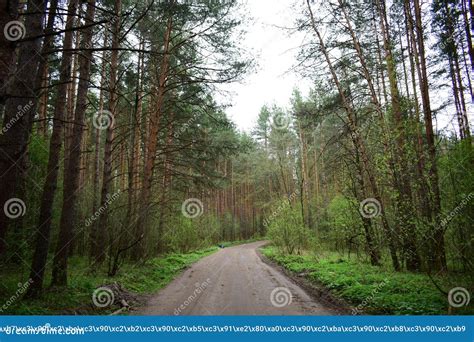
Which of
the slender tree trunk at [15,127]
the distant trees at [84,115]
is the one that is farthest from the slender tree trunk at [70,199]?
the slender tree trunk at [15,127]

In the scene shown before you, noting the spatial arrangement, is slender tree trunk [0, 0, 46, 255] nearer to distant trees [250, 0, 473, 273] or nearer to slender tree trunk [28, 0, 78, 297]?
slender tree trunk [28, 0, 78, 297]

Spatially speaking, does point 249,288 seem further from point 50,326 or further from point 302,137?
point 302,137

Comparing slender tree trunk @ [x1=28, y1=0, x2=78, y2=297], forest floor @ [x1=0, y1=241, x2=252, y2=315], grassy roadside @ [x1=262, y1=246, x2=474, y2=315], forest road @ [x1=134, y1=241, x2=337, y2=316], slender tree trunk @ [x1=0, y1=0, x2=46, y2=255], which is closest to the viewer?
slender tree trunk @ [x1=0, y1=0, x2=46, y2=255]

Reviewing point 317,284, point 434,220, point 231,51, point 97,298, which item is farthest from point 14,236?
point 434,220

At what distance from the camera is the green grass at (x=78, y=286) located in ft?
18.3

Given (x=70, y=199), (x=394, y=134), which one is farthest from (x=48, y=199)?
(x=394, y=134)

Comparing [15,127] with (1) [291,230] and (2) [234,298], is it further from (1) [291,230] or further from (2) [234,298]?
(1) [291,230]

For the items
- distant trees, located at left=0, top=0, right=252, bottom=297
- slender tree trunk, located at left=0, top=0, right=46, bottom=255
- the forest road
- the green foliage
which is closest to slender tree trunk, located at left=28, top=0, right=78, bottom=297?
distant trees, located at left=0, top=0, right=252, bottom=297

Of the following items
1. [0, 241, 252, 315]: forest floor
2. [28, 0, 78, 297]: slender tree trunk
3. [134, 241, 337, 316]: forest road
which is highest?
[28, 0, 78, 297]: slender tree trunk

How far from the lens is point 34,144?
32.4 feet

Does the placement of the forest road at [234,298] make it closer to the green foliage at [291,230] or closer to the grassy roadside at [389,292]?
the grassy roadside at [389,292]

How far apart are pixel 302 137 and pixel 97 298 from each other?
2924 cm

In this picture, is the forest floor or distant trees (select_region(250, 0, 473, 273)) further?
distant trees (select_region(250, 0, 473, 273))

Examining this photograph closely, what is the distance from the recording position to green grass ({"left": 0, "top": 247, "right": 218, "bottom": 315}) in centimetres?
557
